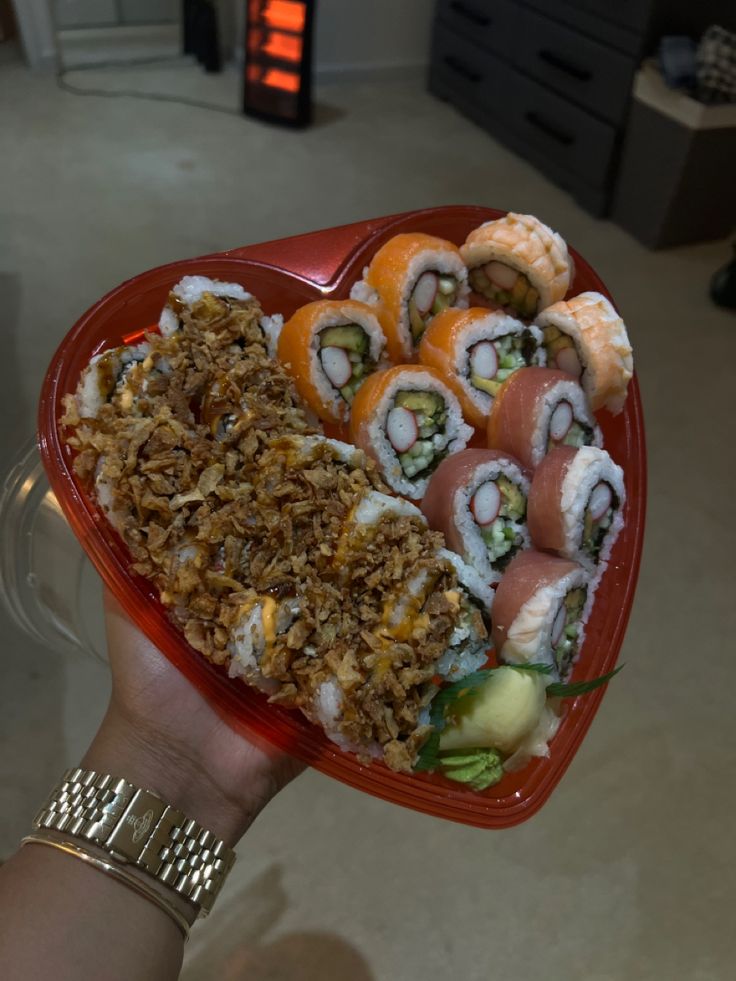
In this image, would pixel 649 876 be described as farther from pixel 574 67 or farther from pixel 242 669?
pixel 574 67

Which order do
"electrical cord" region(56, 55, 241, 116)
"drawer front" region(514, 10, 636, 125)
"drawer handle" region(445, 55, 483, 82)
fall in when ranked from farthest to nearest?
1. "electrical cord" region(56, 55, 241, 116)
2. "drawer handle" region(445, 55, 483, 82)
3. "drawer front" region(514, 10, 636, 125)

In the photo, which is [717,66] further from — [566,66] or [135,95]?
[135,95]

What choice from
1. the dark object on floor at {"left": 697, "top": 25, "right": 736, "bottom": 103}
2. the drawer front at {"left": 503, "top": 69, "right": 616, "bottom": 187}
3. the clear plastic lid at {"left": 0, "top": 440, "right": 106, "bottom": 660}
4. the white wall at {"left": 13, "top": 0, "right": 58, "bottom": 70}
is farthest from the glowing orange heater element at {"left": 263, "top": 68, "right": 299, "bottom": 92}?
the clear plastic lid at {"left": 0, "top": 440, "right": 106, "bottom": 660}

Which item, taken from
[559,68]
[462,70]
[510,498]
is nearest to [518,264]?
[510,498]

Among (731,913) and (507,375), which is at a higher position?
(507,375)

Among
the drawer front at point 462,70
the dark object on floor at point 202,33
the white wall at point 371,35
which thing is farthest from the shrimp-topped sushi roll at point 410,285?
the dark object on floor at point 202,33

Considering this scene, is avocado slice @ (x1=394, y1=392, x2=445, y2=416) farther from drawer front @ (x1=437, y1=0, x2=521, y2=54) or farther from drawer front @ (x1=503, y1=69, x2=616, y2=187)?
drawer front @ (x1=437, y1=0, x2=521, y2=54)

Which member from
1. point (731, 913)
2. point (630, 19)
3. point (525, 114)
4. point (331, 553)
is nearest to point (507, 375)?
point (331, 553)
